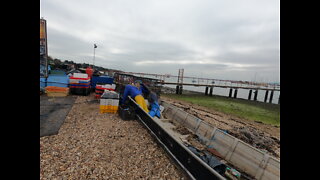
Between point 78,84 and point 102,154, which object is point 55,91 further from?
point 102,154

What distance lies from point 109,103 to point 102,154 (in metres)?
3.77

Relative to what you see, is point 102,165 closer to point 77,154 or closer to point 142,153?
point 77,154

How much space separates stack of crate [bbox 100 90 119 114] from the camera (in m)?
7.30

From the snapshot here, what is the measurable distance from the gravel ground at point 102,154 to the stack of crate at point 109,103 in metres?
1.61

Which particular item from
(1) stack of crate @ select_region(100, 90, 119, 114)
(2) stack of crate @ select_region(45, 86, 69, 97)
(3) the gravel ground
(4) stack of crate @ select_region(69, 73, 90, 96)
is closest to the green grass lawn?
(1) stack of crate @ select_region(100, 90, 119, 114)

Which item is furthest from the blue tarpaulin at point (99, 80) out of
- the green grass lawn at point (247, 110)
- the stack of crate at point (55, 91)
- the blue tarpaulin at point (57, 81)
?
the green grass lawn at point (247, 110)

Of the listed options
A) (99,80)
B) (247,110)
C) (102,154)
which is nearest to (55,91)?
(99,80)

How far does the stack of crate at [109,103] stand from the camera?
7305 millimetres

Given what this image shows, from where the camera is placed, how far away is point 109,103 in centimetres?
738

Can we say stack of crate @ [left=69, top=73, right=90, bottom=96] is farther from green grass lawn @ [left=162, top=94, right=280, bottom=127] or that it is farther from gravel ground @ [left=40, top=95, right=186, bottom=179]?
green grass lawn @ [left=162, top=94, right=280, bottom=127]

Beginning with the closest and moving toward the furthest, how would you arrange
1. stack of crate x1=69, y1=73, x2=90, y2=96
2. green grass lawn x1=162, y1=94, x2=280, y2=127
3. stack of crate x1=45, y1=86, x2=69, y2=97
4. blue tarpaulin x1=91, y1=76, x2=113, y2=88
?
stack of crate x1=45, y1=86, x2=69, y2=97, stack of crate x1=69, y1=73, x2=90, y2=96, blue tarpaulin x1=91, y1=76, x2=113, y2=88, green grass lawn x1=162, y1=94, x2=280, y2=127

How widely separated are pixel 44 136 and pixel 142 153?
2.94 m

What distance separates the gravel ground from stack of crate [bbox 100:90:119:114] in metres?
1.61
